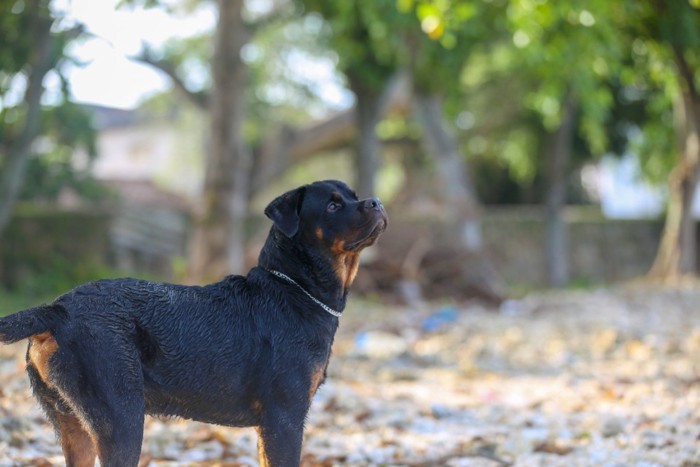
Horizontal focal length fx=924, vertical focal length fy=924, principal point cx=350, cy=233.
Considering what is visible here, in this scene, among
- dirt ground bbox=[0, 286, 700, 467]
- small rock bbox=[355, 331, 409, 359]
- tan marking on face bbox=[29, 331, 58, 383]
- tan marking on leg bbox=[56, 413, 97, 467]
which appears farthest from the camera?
small rock bbox=[355, 331, 409, 359]

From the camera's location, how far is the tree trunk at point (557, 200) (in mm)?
22328

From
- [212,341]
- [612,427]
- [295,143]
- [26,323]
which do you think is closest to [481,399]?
[612,427]

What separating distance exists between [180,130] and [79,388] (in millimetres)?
32412

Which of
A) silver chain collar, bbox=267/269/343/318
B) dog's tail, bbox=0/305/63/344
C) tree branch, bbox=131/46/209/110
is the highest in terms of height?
tree branch, bbox=131/46/209/110

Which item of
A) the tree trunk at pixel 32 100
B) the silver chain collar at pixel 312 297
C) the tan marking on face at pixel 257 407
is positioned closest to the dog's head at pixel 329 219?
the silver chain collar at pixel 312 297

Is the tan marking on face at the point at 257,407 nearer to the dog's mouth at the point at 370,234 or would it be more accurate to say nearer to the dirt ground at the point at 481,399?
the dog's mouth at the point at 370,234

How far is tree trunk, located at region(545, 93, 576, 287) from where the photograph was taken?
879 inches

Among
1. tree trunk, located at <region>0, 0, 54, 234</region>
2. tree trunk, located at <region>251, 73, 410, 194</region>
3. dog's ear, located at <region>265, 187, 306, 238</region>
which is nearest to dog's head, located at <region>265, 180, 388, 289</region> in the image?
dog's ear, located at <region>265, 187, 306, 238</region>

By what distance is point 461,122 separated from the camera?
27656mm

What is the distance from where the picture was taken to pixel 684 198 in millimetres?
20000

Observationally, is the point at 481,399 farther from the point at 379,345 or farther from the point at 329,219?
the point at 329,219

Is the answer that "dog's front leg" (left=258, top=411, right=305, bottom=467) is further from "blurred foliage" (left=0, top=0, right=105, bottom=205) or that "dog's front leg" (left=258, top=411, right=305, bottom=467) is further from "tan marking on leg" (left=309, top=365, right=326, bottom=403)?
"blurred foliage" (left=0, top=0, right=105, bottom=205)

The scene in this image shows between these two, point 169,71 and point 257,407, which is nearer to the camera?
point 257,407

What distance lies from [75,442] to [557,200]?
19.8 meters
